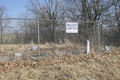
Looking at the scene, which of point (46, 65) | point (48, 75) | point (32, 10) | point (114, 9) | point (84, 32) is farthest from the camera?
point (32, 10)

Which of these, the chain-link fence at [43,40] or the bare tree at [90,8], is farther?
the bare tree at [90,8]

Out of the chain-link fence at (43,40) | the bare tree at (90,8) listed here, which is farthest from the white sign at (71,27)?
the bare tree at (90,8)

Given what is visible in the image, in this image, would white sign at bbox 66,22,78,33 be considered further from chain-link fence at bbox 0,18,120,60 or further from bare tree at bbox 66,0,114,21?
bare tree at bbox 66,0,114,21

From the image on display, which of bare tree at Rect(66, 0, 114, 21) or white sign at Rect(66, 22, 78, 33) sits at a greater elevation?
bare tree at Rect(66, 0, 114, 21)

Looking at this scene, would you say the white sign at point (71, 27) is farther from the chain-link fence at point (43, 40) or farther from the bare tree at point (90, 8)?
the bare tree at point (90, 8)

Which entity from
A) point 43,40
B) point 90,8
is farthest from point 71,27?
point 90,8

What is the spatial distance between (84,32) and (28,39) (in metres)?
5.71

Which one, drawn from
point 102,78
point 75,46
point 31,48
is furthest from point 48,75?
point 31,48

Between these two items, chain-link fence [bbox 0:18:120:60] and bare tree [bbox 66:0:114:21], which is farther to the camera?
bare tree [bbox 66:0:114:21]

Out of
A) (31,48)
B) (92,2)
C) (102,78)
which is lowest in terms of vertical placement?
(102,78)

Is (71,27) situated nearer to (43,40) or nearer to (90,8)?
(43,40)

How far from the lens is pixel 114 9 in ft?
39.8

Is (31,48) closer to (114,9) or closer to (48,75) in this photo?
(48,75)

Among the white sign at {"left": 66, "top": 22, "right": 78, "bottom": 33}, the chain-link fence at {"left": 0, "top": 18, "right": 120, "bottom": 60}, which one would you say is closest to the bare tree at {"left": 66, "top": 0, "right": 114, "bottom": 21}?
the chain-link fence at {"left": 0, "top": 18, "right": 120, "bottom": 60}
